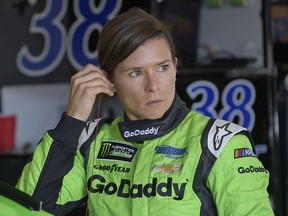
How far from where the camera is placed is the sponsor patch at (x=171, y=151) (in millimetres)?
1601

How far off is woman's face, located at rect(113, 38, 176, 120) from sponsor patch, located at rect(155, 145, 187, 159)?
77 mm

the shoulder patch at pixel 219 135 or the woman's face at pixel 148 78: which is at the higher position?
the woman's face at pixel 148 78

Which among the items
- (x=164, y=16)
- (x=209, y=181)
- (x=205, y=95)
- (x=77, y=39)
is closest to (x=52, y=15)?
(x=77, y=39)

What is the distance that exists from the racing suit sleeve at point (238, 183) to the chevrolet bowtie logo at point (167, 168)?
0.08 meters

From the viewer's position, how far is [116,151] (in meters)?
1.71

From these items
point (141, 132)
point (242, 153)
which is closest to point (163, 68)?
point (141, 132)

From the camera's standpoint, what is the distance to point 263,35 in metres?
3.46

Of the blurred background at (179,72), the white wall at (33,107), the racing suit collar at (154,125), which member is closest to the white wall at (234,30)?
the blurred background at (179,72)

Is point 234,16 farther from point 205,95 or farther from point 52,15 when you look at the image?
point 52,15

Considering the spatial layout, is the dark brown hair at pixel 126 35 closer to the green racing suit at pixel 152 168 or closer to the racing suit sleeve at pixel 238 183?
the green racing suit at pixel 152 168

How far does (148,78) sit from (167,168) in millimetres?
211

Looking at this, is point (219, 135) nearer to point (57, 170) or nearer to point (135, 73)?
point (135, 73)

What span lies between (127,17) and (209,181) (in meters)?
0.43

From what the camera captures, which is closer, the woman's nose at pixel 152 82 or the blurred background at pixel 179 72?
the woman's nose at pixel 152 82
